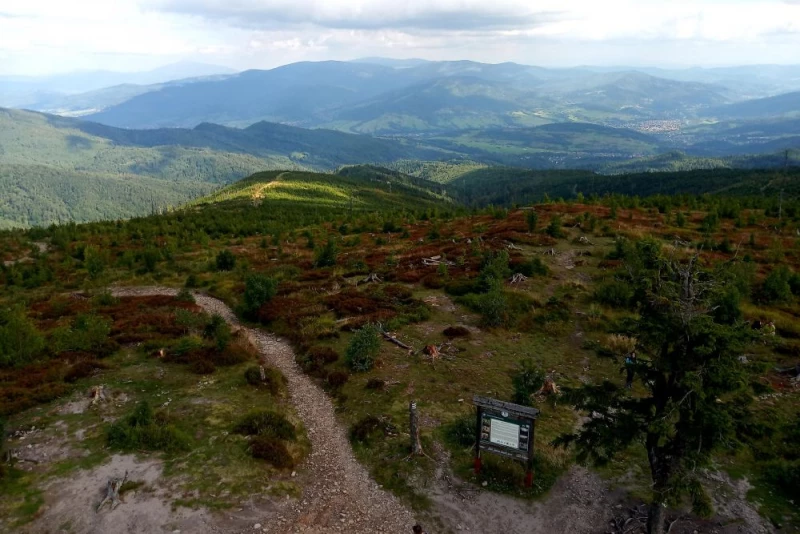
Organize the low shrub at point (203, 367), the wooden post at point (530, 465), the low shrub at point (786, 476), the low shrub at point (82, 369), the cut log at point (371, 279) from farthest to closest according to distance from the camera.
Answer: the cut log at point (371, 279), the low shrub at point (203, 367), the low shrub at point (82, 369), the wooden post at point (530, 465), the low shrub at point (786, 476)

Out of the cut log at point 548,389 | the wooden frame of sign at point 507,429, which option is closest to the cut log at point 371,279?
the cut log at point 548,389

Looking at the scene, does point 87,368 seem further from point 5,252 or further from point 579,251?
point 5,252

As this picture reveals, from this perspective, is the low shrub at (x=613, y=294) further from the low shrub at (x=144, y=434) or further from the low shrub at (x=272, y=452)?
the low shrub at (x=144, y=434)

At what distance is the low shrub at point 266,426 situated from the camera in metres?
17.7

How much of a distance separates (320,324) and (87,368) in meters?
12.5

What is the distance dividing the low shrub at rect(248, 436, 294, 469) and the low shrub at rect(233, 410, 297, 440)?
0.54 m

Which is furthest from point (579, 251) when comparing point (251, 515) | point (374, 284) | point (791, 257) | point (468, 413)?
point (251, 515)

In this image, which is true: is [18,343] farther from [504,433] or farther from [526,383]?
[526,383]

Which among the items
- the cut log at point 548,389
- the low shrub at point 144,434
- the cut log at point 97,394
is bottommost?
the cut log at point 548,389

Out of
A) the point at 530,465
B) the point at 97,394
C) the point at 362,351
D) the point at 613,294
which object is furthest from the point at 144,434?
the point at 613,294

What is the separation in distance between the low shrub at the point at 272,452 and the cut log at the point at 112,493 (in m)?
4.16

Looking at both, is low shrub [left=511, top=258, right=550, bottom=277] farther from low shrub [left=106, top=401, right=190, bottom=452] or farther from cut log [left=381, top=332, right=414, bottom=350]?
low shrub [left=106, top=401, right=190, bottom=452]

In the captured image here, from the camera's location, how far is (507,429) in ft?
48.8

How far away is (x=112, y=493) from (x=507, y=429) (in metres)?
12.7
